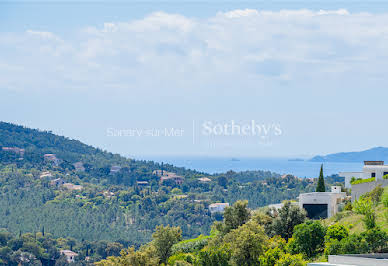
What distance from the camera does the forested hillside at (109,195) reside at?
402 ft

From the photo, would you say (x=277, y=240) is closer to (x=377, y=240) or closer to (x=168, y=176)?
(x=377, y=240)

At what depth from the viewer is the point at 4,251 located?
9119 cm

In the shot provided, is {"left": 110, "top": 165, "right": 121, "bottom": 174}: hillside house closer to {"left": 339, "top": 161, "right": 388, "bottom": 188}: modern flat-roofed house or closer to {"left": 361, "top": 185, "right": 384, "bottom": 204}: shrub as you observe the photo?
{"left": 339, "top": 161, "right": 388, "bottom": 188}: modern flat-roofed house

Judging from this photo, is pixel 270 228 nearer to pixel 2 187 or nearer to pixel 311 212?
pixel 311 212

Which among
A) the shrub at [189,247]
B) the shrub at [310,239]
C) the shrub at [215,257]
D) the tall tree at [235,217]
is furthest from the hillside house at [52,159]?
the shrub at [310,239]

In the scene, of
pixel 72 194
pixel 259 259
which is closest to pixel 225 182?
pixel 72 194

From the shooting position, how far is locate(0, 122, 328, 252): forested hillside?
123 m

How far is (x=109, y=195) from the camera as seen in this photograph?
150 meters

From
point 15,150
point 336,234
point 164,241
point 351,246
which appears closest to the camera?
point 351,246

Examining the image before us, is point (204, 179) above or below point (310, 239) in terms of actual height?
above

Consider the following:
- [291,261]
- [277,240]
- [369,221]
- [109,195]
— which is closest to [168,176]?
[109,195]

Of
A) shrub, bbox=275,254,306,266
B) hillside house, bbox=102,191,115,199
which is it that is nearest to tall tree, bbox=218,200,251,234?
shrub, bbox=275,254,306,266

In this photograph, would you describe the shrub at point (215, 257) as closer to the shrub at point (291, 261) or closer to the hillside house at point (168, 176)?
the shrub at point (291, 261)

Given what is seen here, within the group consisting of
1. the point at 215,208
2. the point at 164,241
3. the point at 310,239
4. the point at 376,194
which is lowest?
the point at 215,208
